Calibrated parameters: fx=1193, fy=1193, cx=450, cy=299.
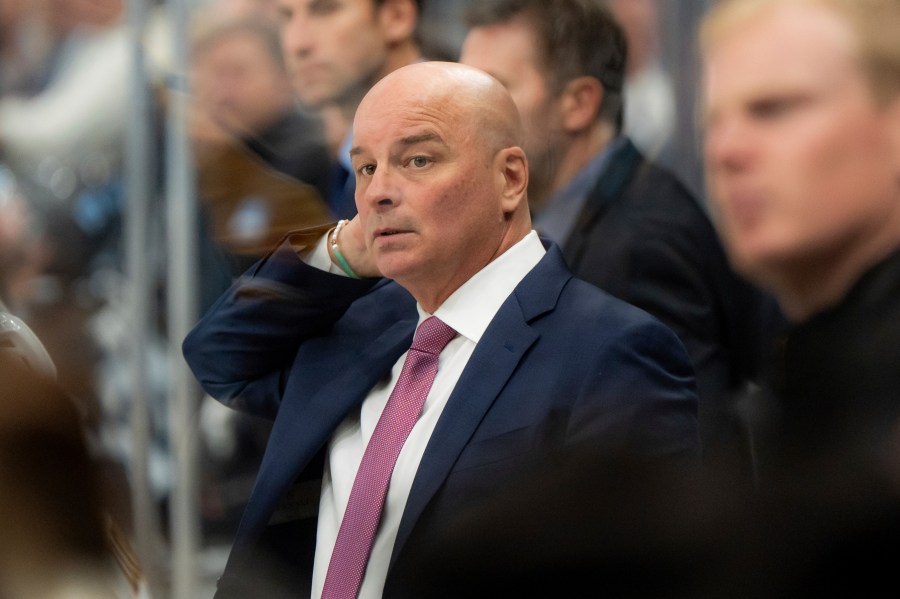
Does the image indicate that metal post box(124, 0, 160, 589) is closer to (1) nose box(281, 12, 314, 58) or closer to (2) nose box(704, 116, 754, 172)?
(1) nose box(281, 12, 314, 58)

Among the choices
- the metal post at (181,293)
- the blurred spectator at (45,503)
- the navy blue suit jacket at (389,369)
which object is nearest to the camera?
the blurred spectator at (45,503)

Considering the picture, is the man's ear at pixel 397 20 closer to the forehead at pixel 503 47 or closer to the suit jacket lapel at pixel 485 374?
the forehead at pixel 503 47

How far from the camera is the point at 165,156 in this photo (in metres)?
1.54

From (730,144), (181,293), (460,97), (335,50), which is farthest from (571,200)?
(181,293)

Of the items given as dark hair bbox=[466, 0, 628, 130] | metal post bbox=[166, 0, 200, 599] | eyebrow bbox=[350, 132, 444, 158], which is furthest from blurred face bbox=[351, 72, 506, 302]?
metal post bbox=[166, 0, 200, 599]

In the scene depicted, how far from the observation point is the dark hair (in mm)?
1018

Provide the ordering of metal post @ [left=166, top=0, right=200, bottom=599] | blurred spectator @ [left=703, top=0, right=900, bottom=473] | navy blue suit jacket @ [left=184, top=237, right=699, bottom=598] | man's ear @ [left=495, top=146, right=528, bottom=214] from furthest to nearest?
metal post @ [left=166, top=0, right=200, bottom=599] < man's ear @ [left=495, top=146, right=528, bottom=214] < navy blue suit jacket @ [left=184, top=237, right=699, bottom=598] < blurred spectator @ [left=703, top=0, right=900, bottom=473]

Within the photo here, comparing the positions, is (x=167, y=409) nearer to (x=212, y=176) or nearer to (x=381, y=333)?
(x=212, y=176)

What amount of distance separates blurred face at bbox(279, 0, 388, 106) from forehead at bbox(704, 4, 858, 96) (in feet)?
1.48

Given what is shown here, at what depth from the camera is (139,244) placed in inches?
66.5

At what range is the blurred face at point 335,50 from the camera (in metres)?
1.00

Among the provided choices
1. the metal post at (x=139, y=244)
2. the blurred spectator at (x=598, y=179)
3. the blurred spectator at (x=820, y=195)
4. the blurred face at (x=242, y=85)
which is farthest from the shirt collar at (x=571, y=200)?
the metal post at (x=139, y=244)

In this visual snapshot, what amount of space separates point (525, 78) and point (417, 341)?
0.24m

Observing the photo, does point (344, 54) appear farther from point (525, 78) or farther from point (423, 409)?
point (423, 409)
